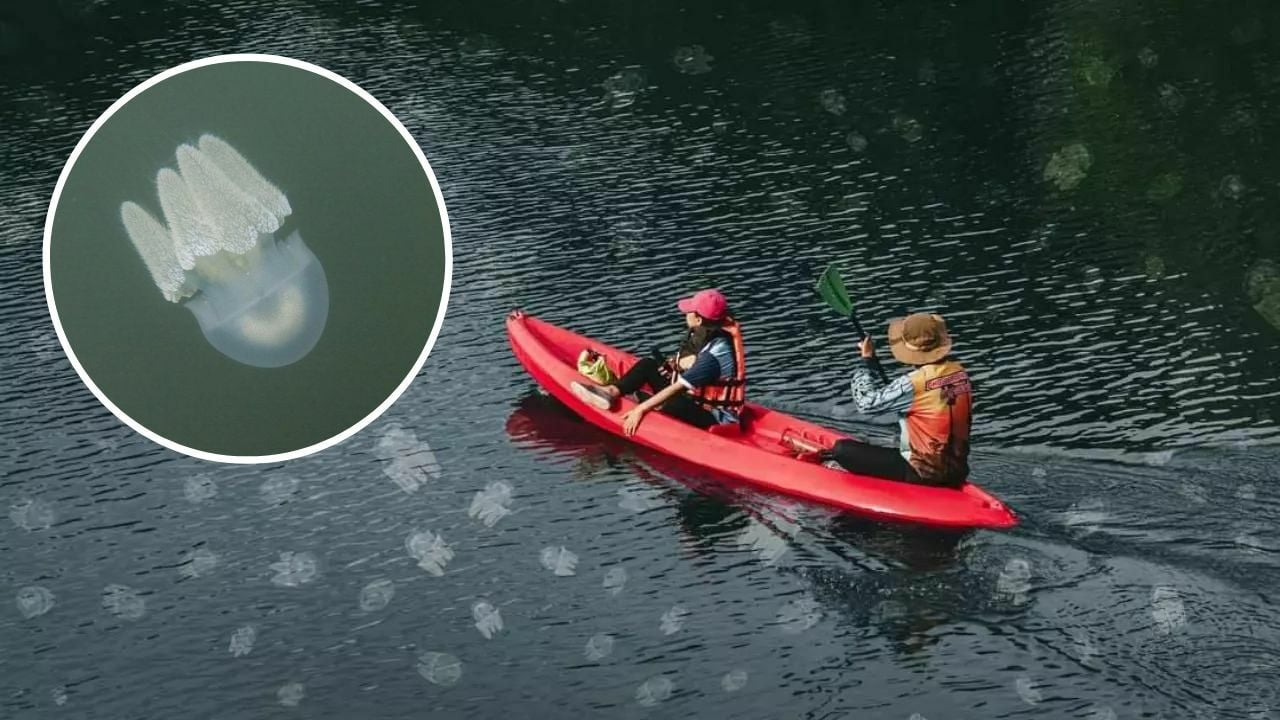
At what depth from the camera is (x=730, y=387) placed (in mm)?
15820

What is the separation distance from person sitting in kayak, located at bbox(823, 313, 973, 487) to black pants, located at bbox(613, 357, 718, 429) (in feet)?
6.52

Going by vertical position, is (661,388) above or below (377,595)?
above

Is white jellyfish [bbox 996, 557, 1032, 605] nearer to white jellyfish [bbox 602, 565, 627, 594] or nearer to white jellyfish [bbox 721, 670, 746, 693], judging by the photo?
white jellyfish [bbox 721, 670, 746, 693]

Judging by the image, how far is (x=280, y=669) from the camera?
524 inches

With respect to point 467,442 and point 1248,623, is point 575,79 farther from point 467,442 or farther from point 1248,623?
point 1248,623

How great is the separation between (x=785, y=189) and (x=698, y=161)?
6.55ft

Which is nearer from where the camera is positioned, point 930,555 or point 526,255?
point 930,555

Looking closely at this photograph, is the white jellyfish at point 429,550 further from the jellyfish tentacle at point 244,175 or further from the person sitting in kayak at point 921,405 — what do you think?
the jellyfish tentacle at point 244,175

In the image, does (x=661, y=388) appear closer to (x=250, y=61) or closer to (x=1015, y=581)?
(x=1015, y=581)

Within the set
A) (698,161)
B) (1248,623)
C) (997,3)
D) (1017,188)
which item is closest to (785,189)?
(698,161)

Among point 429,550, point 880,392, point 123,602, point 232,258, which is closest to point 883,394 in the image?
point 880,392

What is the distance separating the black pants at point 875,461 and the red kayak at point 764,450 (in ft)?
0.24

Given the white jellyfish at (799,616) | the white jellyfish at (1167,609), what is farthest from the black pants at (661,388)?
the white jellyfish at (1167,609)

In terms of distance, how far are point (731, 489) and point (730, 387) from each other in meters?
1.05
